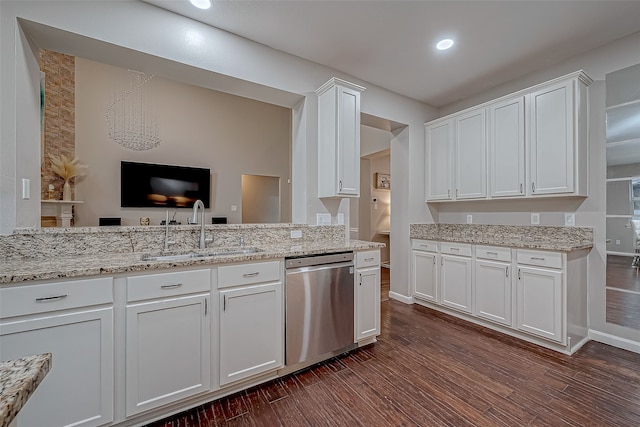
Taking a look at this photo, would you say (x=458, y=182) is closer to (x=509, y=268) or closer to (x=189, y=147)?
(x=509, y=268)

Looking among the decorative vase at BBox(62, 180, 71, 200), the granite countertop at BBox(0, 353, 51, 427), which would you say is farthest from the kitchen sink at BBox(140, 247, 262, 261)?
the decorative vase at BBox(62, 180, 71, 200)

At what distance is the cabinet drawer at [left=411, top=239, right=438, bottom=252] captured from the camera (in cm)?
350

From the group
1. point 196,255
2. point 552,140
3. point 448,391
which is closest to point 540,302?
point 448,391

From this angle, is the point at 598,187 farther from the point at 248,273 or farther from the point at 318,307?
the point at 248,273

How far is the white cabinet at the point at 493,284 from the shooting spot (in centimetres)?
278

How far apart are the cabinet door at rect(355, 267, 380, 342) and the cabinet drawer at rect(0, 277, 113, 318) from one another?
179 cm

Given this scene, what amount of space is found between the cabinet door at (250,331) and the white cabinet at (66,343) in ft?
2.01

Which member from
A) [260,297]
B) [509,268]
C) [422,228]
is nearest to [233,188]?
[422,228]

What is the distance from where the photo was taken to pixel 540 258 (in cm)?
254

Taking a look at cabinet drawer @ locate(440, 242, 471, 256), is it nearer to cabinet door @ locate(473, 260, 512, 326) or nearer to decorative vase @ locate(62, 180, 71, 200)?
cabinet door @ locate(473, 260, 512, 326)

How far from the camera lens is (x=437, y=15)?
2258 mm

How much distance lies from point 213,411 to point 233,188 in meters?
5.33

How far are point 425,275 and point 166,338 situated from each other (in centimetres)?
300

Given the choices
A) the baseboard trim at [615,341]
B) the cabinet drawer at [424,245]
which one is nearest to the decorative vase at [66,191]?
the cabinet drawer at [424,245]
